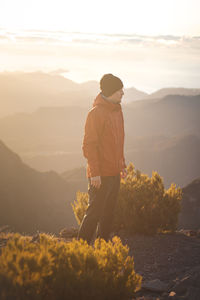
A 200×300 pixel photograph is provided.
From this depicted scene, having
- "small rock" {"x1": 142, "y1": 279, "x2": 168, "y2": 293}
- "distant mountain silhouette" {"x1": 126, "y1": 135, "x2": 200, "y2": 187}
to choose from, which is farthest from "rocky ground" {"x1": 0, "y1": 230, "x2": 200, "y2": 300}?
"distant mountain silhouette" {"x1": 126, "y1": 135, "x2": 200, "y2": 187}

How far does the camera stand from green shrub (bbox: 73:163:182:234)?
5.03 m

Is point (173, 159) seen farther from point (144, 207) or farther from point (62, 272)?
point (62, 272)

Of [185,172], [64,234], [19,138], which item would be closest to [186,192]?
[64,234]

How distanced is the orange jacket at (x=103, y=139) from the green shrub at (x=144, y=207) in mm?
1819

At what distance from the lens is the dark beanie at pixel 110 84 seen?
3.24 meters

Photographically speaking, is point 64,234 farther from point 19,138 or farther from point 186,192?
point 19,138

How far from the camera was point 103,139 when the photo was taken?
325 cm

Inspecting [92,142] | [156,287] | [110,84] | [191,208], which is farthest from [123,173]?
[191,208]

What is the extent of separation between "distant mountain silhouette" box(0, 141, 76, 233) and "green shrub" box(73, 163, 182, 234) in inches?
1107

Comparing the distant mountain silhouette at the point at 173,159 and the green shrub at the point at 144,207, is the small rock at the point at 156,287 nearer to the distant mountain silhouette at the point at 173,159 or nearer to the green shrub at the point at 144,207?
the green shrub at the point at 144,207

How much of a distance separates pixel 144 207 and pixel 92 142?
226 cm

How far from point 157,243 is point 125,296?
2420mm

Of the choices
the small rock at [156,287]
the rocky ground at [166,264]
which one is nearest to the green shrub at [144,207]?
the rocky ground at [166,264]

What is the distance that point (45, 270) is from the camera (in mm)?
1890
